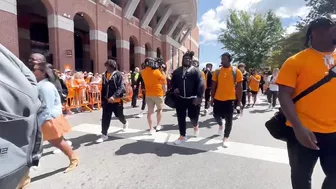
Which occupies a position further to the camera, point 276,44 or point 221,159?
point 276,44

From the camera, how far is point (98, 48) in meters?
16.1

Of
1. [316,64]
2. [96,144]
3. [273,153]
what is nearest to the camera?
[316,64]

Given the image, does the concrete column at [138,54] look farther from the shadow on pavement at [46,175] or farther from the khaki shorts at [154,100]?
the shadow on pavement at [46,175]

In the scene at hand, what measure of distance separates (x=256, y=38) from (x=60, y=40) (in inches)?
1159

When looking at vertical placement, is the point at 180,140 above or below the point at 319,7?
below

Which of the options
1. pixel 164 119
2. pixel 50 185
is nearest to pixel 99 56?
pixel 164 119

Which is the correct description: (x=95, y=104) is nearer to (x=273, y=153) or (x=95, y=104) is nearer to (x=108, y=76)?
(x=108, y=76)

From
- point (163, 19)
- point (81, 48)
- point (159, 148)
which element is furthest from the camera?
point (163, 19)

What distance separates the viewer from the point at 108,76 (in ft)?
16.6

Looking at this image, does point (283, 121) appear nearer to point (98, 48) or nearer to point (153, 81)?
point (153, 81)

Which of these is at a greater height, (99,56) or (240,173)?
(99,56)

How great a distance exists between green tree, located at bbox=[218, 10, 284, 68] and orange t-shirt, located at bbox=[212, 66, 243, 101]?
102ft

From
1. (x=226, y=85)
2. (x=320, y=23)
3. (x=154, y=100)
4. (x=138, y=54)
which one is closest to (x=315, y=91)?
(x=320, y=23)

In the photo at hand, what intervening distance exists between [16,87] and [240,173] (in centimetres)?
319
